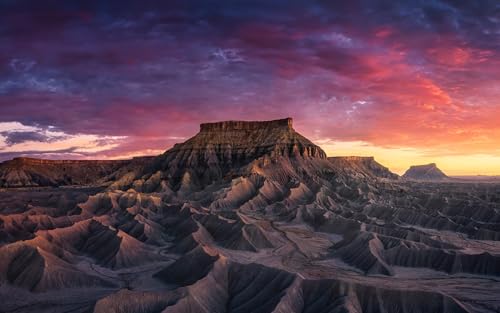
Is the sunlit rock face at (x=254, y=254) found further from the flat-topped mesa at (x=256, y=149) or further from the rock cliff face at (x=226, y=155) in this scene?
the flat-topped mesa at (x=256, y=149)

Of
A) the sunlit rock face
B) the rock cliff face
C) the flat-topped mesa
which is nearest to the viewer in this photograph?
the sunlit rock face

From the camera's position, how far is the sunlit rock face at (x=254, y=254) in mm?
46750

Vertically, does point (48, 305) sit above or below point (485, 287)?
below

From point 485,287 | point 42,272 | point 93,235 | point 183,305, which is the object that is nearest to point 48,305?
point 42,272

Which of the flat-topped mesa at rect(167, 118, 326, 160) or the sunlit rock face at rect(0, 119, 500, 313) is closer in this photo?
the sunlit rock face at rect(0, 119, 500, 313)

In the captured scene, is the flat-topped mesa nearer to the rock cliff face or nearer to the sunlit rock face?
the rock cliff face

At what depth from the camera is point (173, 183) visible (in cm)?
17788

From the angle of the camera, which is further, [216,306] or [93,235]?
[93,235]

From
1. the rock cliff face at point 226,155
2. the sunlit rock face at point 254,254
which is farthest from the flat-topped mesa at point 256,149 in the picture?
the sunlit rock face at point 254,254

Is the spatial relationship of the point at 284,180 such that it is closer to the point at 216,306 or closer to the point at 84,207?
the point at 84,207

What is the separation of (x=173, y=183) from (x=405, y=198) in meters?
90.0

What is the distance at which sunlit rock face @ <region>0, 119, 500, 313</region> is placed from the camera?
1841 inches

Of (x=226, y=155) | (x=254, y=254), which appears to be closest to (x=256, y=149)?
(x=226, y=155)

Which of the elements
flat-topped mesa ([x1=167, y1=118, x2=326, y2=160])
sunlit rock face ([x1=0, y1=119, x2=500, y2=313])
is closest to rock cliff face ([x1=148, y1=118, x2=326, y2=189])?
flat-topped mesa ([x1=167, y1=118, x2=326, y2=160])
